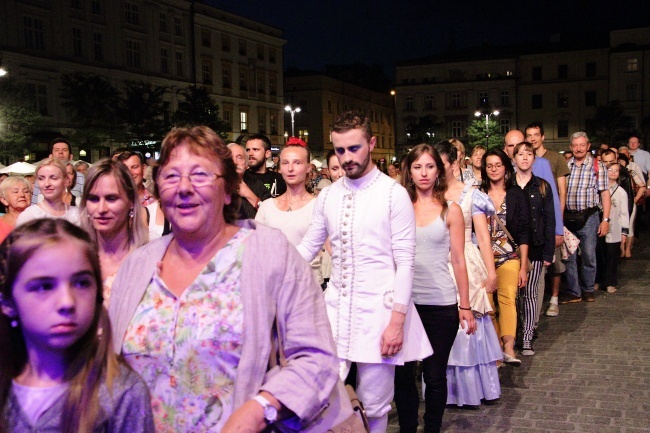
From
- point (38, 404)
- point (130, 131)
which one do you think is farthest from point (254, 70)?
point (38, 404)

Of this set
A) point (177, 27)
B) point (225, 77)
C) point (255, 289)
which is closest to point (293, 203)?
point (255, 289)

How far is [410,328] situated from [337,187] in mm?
1042

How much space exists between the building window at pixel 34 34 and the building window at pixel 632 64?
62.8 m

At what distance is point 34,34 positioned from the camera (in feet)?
140

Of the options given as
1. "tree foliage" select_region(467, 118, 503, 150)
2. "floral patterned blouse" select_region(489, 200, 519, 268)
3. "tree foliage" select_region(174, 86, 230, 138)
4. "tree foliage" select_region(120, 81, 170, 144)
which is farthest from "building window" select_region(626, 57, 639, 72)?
"floral patterned blouse" select_region(489, 200, 519, 268)

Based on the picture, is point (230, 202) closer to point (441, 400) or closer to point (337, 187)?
point (337, 187)

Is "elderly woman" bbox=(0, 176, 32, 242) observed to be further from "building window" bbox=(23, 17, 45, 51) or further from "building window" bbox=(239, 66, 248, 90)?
"building window" bbox=(239, 66, 248, 90)

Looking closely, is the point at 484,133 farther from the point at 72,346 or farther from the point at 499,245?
the point at 72,346

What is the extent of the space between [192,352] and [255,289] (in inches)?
11.4

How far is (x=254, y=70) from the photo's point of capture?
6606 centimetres

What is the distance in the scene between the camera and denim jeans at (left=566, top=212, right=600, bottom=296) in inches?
420

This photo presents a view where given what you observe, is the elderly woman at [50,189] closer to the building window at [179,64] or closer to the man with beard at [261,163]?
the man with beard at [261,163]

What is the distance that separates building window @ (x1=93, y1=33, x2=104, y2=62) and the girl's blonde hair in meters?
49.8

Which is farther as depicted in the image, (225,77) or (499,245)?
(225,77)
